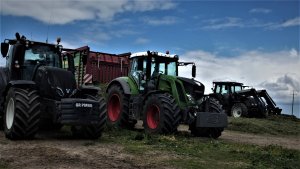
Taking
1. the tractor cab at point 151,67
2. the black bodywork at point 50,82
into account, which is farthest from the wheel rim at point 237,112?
the black bodywork at point 50,82

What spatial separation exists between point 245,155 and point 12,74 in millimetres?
6839

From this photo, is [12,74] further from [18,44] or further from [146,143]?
[146,143]

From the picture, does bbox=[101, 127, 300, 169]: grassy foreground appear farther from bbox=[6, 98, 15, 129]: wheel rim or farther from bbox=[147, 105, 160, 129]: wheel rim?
bbox=[6, 98, 15, 129]: wheel rim

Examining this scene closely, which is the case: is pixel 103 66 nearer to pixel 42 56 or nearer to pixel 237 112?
Result: pixel 237 112

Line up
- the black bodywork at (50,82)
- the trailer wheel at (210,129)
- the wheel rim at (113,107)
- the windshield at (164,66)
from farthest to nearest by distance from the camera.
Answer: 1. the wheel rim at (113,107)
2. the windshield at (164,66)
3. the trailer wheel at (210,129)
4. the black bodywork at (50,82)

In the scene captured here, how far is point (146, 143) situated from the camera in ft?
34.9

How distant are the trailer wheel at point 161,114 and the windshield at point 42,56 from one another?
312 centimetres

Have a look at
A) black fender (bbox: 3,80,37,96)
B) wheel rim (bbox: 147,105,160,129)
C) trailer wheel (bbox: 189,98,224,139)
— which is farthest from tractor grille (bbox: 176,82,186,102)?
black fender (bbox: 3,80,37,96)

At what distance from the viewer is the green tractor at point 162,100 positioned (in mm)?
12836

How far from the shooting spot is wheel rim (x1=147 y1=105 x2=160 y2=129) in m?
A: 13.4

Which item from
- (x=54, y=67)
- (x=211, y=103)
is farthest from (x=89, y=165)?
(x=211, y=103)

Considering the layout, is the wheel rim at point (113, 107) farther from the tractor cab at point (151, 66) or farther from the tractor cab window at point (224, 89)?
the tractor cab window at point (224, 89)

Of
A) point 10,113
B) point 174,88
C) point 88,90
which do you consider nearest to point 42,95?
point 10,113

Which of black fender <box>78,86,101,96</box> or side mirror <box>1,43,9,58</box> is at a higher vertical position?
side mirror <box>1,43,9,58</box>
